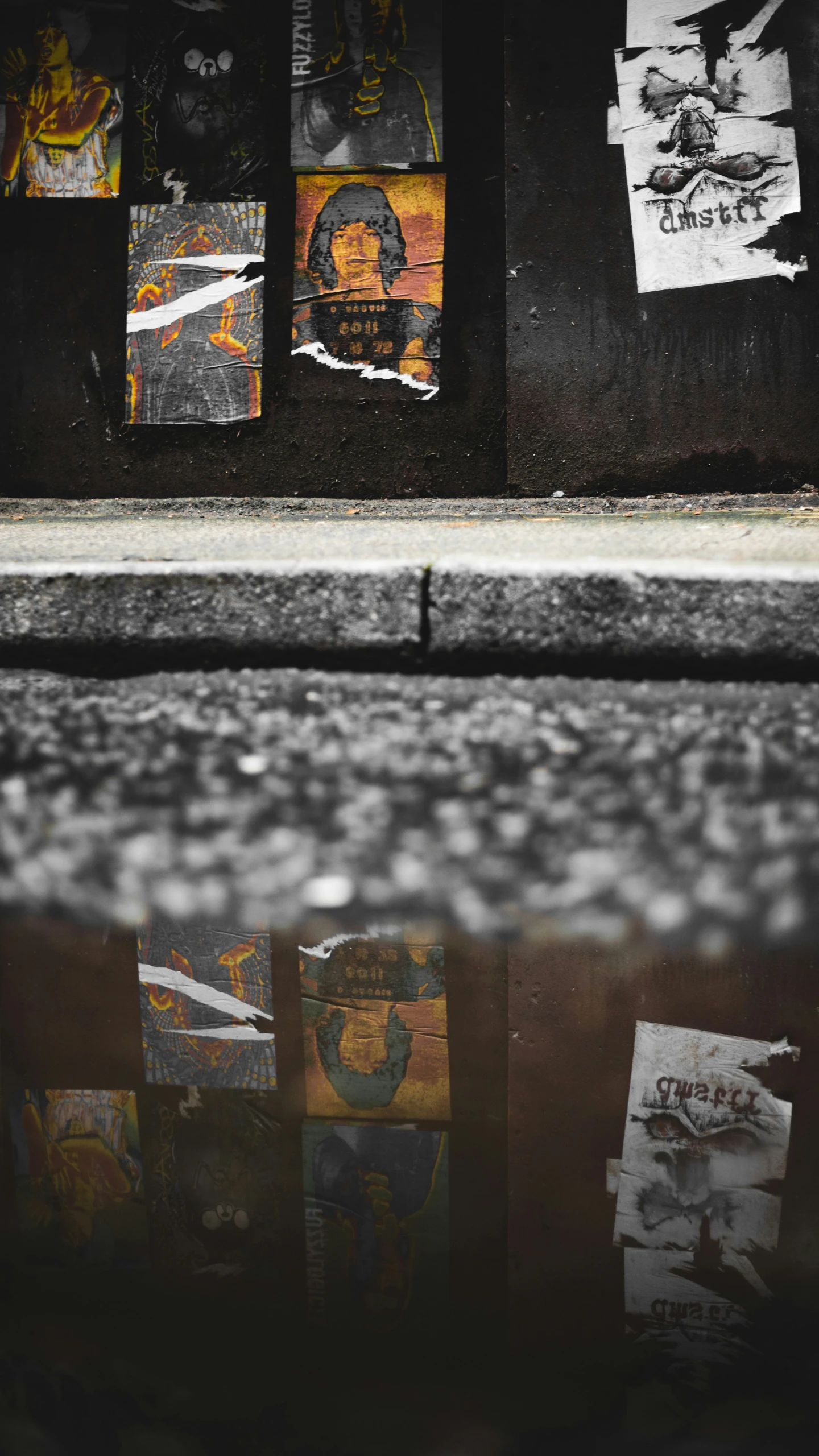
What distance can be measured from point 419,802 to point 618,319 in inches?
95.7

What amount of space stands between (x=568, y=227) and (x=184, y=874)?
2.78 m

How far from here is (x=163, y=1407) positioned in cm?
41

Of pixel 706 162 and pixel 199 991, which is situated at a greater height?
pixel 706 162

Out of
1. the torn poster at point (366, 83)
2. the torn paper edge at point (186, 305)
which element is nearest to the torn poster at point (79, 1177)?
the torn paper edge at point (186, 305)

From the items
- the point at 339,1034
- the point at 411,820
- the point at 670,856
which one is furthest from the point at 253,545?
the point at 339,1034

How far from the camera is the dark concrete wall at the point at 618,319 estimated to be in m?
2.89

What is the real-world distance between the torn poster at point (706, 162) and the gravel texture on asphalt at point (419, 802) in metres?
2.14

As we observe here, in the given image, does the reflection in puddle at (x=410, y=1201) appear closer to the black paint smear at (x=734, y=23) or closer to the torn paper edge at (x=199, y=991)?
the torn paper edge at (x=199, y=991)

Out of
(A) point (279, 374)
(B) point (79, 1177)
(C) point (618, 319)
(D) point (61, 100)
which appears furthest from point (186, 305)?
(B) point (79, 1177)

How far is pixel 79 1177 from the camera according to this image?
56 centimetres

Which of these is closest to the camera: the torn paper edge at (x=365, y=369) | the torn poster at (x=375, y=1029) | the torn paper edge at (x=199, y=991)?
the torn poster at (x=375, y=1029)

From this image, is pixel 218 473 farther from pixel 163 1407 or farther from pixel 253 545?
pixel 163 1407

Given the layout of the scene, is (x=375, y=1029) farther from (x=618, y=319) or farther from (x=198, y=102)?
(x=198, y=102)

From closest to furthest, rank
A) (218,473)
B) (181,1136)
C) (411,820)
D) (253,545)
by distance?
(181,1136) → (411,820) → (253,545) → (218,473)
